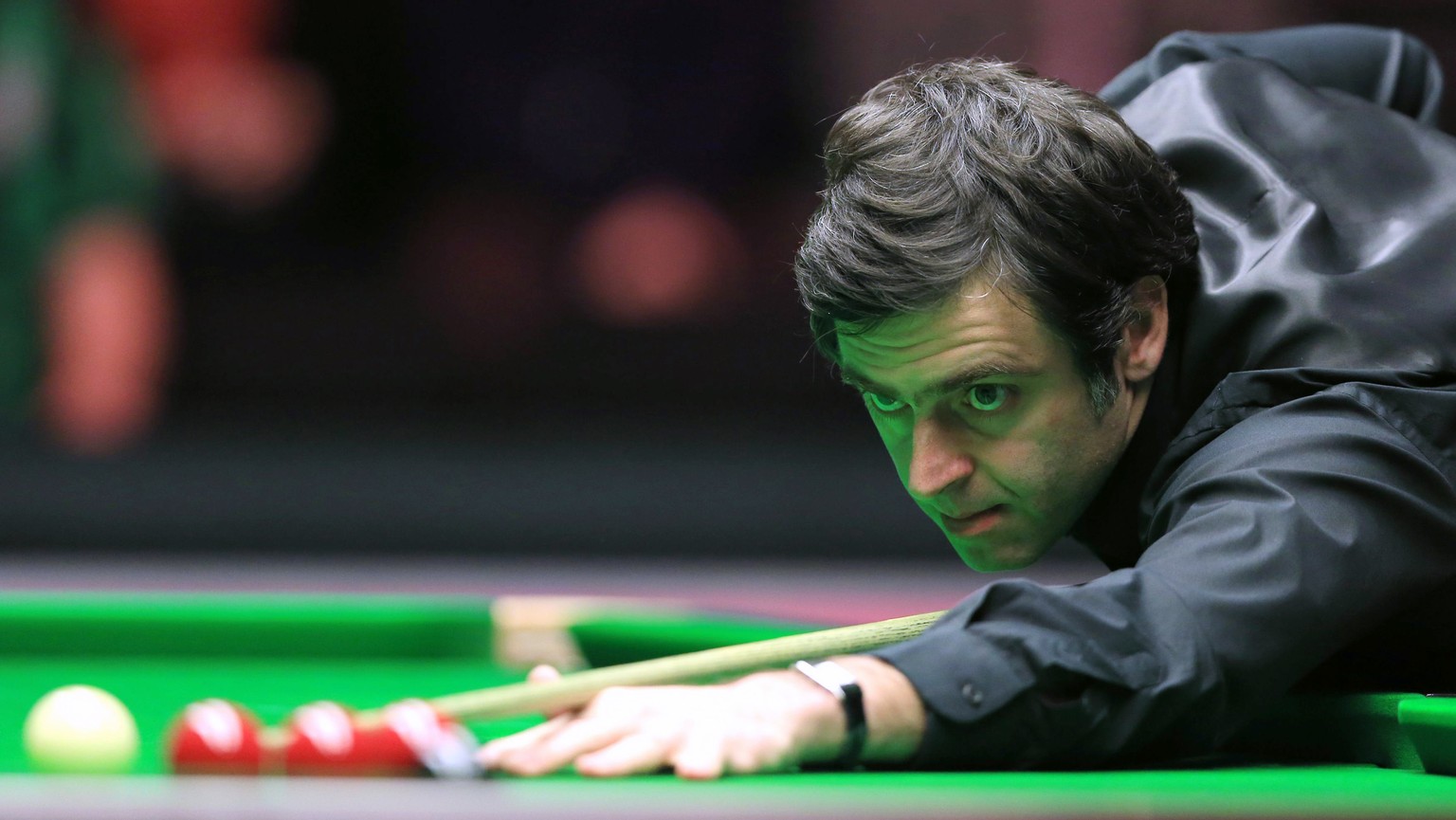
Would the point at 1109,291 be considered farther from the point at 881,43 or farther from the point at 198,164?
the point at 198,164

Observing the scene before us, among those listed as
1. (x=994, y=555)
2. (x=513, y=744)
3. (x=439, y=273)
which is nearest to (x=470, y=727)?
(x=513, y=744)

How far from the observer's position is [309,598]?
11.1ft

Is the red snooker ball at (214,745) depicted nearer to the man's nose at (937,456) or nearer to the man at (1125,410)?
the man at (1125,410)

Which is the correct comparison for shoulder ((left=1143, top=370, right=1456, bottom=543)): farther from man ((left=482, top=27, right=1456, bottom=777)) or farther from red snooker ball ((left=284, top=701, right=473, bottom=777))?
red snooker ball ((left=284, top=701, right=473, bottom=777))

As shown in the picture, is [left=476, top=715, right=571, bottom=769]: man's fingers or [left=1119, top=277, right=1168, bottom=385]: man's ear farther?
[left=1119, top=277, right=1168, bottom=385]: man's ear

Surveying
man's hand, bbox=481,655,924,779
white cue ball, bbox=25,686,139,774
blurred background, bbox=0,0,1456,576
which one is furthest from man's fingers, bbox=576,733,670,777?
blurred background, bbox=0,0,1456,576

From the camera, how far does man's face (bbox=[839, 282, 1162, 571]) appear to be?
2049 mm

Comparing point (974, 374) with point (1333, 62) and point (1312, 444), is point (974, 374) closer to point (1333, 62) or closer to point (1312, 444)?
point (1312, 444)

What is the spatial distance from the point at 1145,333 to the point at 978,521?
35 centimetres

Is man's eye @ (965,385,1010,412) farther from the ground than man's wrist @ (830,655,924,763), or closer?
farther from the ground

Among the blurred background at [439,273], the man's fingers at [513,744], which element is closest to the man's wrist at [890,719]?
the man's fingers at [513,744]

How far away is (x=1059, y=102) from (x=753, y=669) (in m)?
0.91

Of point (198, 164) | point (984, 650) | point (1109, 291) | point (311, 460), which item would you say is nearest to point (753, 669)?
point (984, 650)

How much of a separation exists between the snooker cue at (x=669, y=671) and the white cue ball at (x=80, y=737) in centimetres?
23
